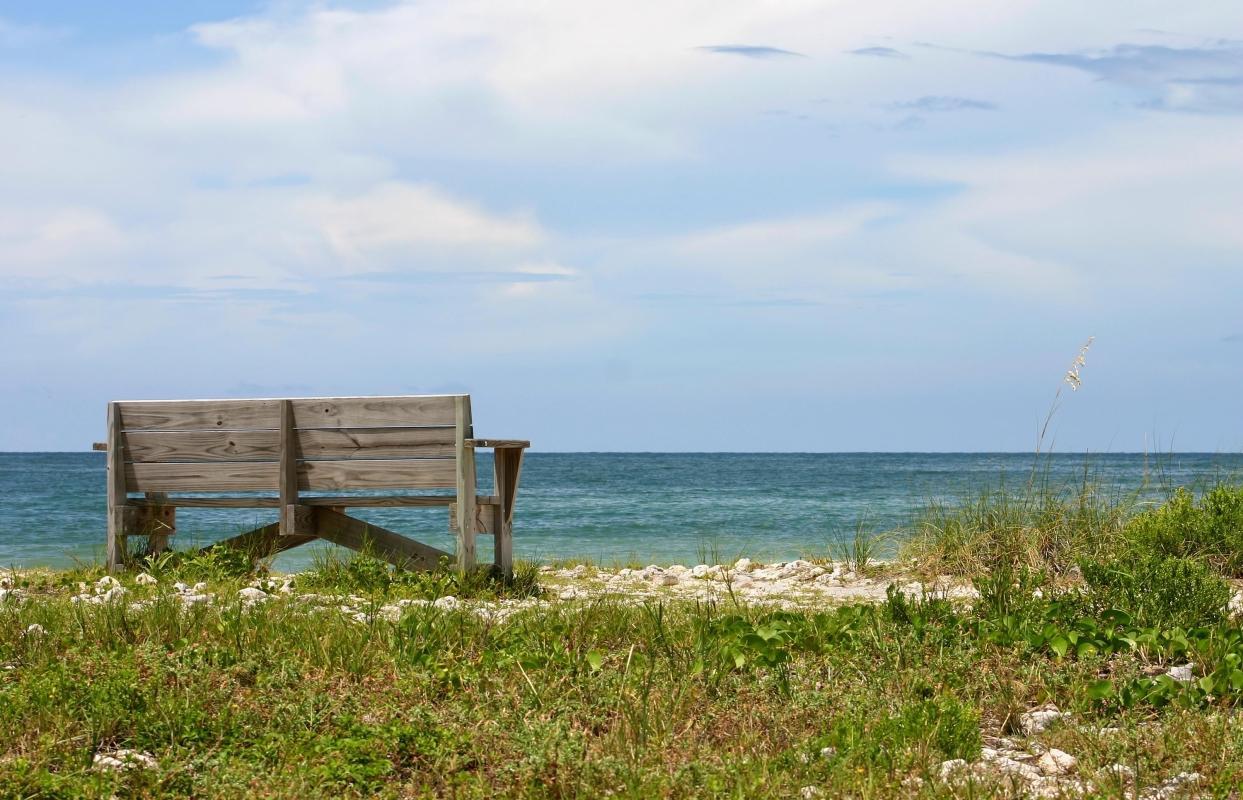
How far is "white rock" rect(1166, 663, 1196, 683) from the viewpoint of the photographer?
4.66 metres

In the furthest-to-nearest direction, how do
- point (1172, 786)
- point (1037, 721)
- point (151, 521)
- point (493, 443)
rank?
1. point (151, 521)
2. point (493, 443)
3. point (1037, 721)
4. point (1172, 786)

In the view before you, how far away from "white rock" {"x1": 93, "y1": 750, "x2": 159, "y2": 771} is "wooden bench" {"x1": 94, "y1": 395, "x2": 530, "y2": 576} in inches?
177

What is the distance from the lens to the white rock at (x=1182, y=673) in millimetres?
4664

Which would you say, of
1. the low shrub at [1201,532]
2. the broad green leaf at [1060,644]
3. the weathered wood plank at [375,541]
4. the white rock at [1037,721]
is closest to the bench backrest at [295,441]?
the weathered wood plank at [375,541]

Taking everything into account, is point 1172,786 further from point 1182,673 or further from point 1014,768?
point 1182,673

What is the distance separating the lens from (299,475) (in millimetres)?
8898

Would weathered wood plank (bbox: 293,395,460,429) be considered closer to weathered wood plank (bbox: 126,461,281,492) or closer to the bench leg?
weathered wood plank (bbox: 126,461,281,492)

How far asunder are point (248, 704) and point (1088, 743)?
10.2 feet

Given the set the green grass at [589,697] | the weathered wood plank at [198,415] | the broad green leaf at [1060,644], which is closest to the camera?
the green grass at [589,697]

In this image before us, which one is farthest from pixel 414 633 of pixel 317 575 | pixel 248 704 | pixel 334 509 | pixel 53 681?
pixel 334 509

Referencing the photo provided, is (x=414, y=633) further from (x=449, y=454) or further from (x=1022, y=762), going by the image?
(x=449, y=454)

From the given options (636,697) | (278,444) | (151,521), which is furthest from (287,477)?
(636,697)

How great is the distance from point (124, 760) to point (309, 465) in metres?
5.28

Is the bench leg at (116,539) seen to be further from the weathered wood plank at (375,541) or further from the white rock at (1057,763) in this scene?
the white rock at (1057,763)
